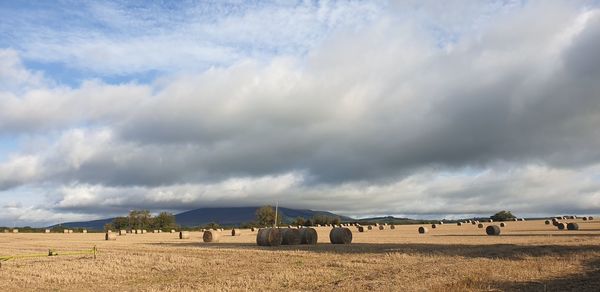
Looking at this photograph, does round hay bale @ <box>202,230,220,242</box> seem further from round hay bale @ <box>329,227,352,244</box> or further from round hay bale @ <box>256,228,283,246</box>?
round hay bale @ <box>329,227,352,244</box>

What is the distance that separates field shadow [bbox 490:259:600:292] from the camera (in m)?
14.5

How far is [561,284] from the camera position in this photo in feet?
49.8

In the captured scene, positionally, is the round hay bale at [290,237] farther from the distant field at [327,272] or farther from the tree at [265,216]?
the tree at [265,216]

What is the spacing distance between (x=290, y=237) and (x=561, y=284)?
25.9 meters

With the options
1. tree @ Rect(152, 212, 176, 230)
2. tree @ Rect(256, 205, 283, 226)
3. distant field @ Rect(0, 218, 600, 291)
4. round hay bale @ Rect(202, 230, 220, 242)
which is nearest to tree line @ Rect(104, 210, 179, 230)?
tree @ Rect(152, 212, 176, 230)

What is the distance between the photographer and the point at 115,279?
20.1m

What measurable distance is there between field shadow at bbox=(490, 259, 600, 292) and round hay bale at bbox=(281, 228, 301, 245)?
2458 cm

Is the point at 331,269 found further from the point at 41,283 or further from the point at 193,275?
the point at 41,283

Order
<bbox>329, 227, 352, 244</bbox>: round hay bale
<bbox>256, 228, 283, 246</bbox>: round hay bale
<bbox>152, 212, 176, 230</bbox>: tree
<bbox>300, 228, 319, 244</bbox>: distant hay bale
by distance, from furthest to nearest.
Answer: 1. <bbox>152, 212, 176, 230</bbox>: tree
2. <bbox>329, 227, 352, 244</bbox>: round hay bale
3. <bbox>300, 228, 319, 244</bbox>: distant hay bale
4. <bbox>256, 228, 283, 246</bbox>: round hay bale

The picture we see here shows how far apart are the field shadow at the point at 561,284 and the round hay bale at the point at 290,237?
24.6 meters

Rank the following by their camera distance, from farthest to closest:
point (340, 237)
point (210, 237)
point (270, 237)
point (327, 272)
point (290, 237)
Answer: point (210, 237), point (340, 237), point (290, 237), point (270, 237), point (327, 272)

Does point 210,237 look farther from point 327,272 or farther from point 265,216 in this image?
point 265,216

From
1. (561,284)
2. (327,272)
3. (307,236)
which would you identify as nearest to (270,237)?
(307,236)

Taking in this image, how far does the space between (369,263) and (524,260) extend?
620 cm
